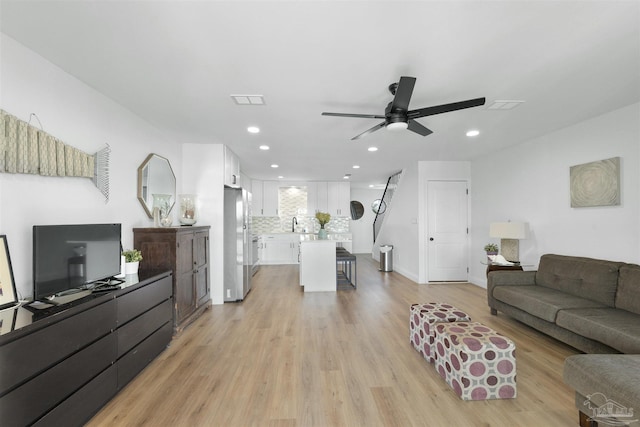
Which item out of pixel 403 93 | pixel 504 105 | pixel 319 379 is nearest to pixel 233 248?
pixel 319 379

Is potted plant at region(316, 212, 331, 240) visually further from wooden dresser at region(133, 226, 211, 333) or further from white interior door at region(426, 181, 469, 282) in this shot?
wooden dresser at region(133, 226, 211, 333)

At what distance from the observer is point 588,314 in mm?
2518

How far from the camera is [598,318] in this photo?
2.42 m

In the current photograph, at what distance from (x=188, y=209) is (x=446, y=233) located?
4876 millimetres

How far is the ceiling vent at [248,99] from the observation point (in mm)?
2584

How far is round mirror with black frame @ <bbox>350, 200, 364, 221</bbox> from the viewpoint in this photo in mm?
10062

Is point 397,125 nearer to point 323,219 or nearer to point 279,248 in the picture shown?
point 323,219

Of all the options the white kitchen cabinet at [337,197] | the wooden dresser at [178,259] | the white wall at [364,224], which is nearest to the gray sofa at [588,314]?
the wooden dresser at [178,259]

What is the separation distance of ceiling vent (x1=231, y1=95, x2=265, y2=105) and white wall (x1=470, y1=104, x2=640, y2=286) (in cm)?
394

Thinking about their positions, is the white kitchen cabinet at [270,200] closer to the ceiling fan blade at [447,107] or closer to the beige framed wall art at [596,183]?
the ceiling fan blade at [447,107]

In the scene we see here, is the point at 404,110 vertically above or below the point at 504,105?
below

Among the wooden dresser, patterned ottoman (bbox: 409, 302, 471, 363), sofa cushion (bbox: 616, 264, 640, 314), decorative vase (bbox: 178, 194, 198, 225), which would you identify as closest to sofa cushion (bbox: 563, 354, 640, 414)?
patterned ottoman (bbox: 409, 302, 471, 363)

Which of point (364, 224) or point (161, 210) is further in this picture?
point (364, 224)

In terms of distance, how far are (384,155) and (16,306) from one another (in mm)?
4940
